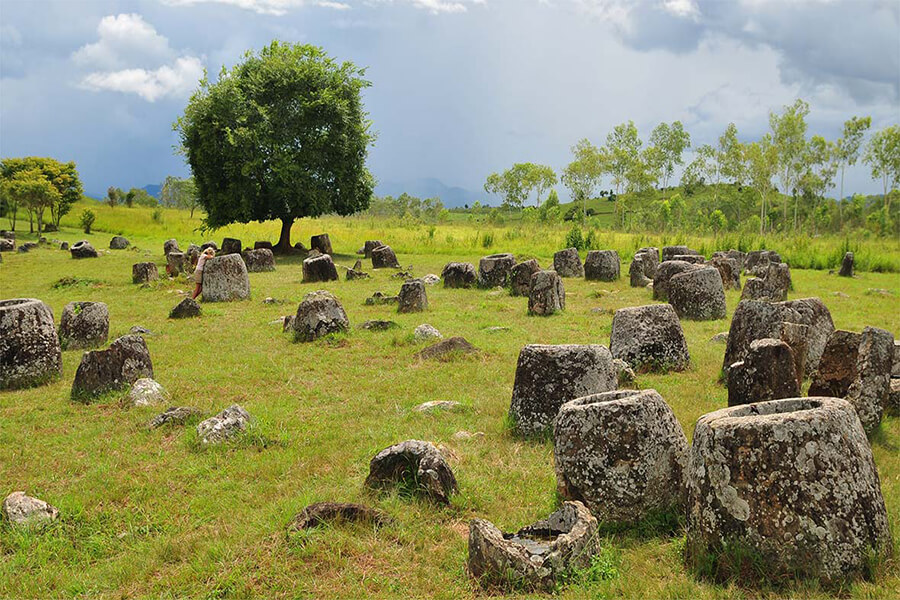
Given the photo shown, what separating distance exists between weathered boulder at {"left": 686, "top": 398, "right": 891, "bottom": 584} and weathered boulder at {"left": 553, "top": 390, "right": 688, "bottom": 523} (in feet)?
2.72

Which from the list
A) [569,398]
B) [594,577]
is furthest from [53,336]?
[594,577]

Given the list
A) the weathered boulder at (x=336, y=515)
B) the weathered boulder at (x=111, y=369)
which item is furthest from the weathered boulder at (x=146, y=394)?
the weathered boulder at (x=336, y=515)

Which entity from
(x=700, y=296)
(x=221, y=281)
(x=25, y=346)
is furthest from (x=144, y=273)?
(x=700, y=296)

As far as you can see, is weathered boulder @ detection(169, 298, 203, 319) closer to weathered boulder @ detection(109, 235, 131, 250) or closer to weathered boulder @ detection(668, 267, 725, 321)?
weathered boulder @ detection(668, 267, 725, 321)

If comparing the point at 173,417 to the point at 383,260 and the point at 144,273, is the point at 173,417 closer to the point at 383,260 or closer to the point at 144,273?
the point at 144,273

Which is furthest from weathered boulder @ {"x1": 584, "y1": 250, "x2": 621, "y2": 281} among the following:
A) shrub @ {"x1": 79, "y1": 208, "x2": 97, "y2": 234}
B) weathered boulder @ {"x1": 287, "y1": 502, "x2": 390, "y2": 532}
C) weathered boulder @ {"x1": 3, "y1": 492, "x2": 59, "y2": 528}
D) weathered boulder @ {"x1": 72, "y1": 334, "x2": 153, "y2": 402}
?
shrub @ {"x1": 79, "y1": 208, "x2": 97, "y2": 234}

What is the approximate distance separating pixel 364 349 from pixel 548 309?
5.85 m

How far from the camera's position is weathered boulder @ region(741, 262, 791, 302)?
57.2 ft

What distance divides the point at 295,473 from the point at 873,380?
21.4 ft

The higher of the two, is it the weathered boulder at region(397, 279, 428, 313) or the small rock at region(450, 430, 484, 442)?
the weathered boulder at region(397, 279, 428, 313)

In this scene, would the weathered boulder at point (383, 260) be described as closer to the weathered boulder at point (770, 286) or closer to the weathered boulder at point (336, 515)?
the weathered boulder at point (770, 286)

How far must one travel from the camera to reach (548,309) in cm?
1658

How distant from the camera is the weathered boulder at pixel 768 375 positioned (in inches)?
290

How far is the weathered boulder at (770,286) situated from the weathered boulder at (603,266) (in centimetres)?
512
